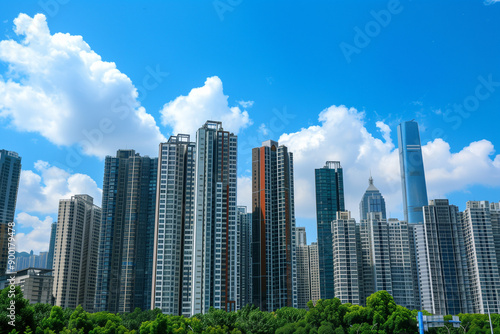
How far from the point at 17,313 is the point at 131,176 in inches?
3421

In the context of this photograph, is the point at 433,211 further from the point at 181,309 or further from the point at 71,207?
the point at 71,207

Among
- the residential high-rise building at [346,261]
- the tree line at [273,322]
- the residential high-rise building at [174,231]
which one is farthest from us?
the residential high-rise building at [346,261]

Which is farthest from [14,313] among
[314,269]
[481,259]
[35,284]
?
[314,269]

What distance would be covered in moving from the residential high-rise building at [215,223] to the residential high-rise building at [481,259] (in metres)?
67.7

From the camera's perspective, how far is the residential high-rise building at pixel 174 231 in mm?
100250

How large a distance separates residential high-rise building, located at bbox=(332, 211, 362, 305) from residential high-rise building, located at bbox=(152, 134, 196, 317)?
46939 mm

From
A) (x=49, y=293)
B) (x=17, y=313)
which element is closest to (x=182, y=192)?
(x=49, y=293)

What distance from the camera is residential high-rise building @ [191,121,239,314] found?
99125 millimetres

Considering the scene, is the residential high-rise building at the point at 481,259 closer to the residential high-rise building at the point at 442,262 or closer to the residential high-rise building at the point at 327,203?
the residential high-rise building at the point at 442,262

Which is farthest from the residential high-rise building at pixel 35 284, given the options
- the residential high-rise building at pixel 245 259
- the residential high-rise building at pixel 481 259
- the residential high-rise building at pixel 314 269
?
the residential high-rise building at pixel 481 259

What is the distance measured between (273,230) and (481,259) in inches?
2223

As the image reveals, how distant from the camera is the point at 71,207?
463 feet

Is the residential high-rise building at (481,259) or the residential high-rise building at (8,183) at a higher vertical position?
the residential high-rise building at (8,183)

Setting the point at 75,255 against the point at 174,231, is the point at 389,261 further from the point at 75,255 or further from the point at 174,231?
the point at 75,255
